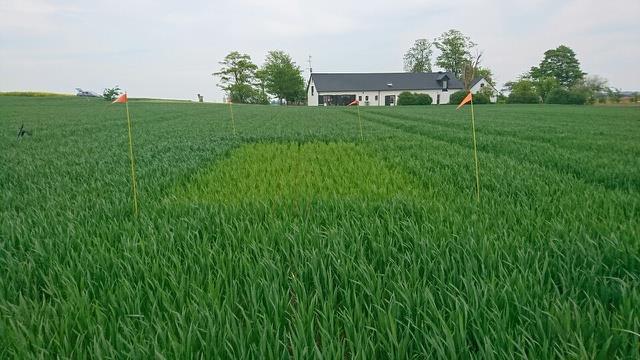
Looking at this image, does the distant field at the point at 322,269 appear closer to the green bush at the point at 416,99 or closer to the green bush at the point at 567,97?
the green bush at the point at 416,99

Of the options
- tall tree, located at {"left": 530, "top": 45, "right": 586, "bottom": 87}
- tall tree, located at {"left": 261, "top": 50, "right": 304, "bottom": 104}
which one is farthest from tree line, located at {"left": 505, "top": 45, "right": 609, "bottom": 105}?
tall tree, located at {"left": 261, "top": 50, "right": 304, "bottom": 104}

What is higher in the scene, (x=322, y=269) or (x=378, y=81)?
(x=378, y=81)

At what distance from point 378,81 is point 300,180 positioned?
77.3 m

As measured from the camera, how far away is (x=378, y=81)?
78125 millimetres

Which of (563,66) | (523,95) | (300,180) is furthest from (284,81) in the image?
(300,180)

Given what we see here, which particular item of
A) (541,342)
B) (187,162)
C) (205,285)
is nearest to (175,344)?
(205,285)

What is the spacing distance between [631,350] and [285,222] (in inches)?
88.9

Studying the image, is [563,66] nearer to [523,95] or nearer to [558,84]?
[558,84]

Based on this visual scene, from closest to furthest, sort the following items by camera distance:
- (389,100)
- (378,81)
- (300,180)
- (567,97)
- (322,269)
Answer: (322,269), (300,180), (567,97), (389,100), (378,81)

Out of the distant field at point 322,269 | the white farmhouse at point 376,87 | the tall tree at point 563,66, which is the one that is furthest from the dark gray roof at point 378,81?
the distant field at point 322,269

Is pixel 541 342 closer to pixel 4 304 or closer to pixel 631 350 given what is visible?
pixel 631 350

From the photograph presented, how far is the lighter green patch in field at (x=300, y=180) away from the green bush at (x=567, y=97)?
215ft

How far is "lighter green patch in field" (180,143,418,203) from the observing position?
428 cm

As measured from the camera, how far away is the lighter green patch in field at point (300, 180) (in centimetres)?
428
